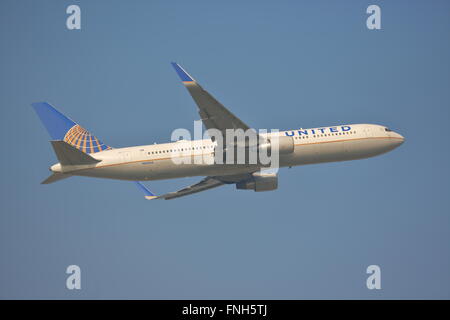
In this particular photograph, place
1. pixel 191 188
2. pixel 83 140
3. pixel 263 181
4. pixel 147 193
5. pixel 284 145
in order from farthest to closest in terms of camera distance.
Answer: pixel 191 188 → pixel 147 193 → pixel 263 181 → pixel 83 140 → pixel 284 145

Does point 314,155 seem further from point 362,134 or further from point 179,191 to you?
point 179,191

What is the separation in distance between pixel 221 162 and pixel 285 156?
5087 mm

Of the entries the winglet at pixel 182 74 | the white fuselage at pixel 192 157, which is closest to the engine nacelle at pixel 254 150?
the white fuselage at pixel 192 157

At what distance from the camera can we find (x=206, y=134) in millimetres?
49500

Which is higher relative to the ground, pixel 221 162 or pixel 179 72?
pixel 179 72

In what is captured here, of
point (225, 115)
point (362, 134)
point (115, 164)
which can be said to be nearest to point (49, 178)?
point (115, 164)

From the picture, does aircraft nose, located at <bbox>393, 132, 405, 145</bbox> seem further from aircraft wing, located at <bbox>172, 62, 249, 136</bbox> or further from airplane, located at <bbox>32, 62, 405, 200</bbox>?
aircraft wing, located at <bbox>172, 62, 249, 136</bbox>

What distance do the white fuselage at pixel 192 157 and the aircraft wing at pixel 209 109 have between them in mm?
3166

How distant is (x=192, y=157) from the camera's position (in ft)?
163

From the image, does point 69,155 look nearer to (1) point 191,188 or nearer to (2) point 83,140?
(2) point 83,140

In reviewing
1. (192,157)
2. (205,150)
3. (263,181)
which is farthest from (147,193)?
(263,181)

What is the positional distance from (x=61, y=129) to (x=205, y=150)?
12.5m

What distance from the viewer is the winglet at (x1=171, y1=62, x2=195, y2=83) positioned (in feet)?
142

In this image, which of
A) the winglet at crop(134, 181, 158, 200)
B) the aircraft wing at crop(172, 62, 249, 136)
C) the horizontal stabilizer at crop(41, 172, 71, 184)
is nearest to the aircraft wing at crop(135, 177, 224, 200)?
the winglet at crop(134, 181, 158, 200)
